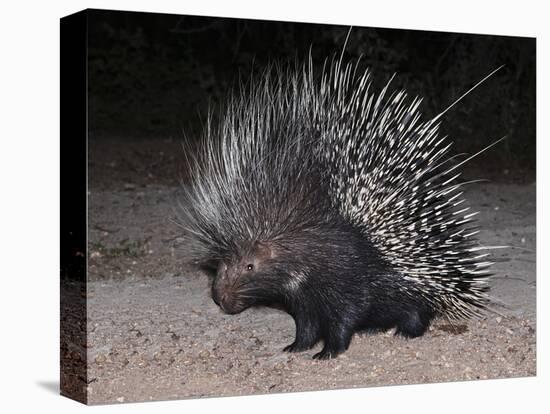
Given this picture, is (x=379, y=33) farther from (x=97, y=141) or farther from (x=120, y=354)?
(x=120, y=354)

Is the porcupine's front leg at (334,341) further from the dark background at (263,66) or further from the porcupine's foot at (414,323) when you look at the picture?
the dark background at (263,66)

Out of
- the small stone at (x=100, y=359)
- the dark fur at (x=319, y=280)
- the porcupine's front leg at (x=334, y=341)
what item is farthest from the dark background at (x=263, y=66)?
the porcupine's front leg at (x=334, y=341)

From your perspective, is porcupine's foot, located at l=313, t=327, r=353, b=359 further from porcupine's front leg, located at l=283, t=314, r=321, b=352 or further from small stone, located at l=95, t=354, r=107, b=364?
small stone, located at l=95, t=354, r=107, b=364

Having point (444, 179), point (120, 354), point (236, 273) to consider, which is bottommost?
point (120, 354)

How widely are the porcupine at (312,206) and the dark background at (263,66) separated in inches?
4.7

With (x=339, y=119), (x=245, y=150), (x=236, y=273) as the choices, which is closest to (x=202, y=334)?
(x=236, y=273)

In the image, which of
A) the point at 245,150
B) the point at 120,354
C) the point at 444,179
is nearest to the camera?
the point at 120,354

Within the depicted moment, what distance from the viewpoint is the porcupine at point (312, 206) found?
4.97 m

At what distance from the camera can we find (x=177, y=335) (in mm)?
4797

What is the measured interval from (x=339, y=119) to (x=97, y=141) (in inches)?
44.2

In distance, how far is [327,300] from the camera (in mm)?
5062

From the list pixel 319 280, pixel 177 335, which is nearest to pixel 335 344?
pixel 319 280

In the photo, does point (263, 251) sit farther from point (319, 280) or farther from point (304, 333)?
point (304, 333)

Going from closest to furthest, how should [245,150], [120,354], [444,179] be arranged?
[120,354], [245,150], [444,179]
